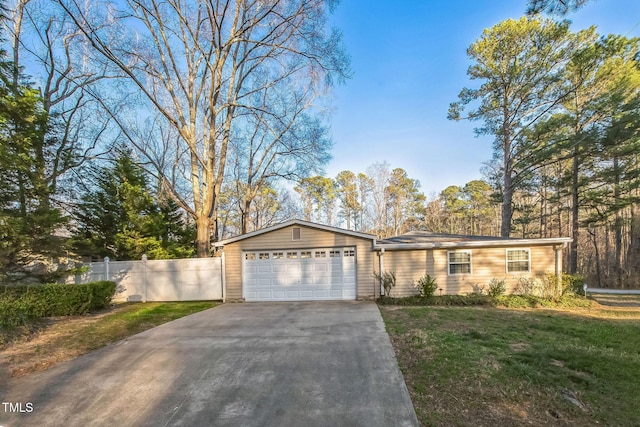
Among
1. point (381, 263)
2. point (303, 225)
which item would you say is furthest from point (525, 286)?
point (303, 225)

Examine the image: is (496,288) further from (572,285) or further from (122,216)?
(122,216)

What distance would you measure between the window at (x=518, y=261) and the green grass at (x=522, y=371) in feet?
12.2

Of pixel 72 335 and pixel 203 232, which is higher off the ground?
pixel 203 232

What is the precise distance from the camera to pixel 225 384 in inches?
139

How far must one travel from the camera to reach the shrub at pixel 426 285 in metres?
9.60

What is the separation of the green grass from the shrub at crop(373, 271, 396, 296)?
3539mm

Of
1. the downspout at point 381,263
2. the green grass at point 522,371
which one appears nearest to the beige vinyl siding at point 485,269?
the downspout at point 381,263

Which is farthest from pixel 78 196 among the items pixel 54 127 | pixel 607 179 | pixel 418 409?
pixel 607 179

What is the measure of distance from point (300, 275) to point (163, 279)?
528 cm

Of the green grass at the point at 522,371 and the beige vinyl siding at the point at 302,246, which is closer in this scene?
the green grass at the point at 522,371

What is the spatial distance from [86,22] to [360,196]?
22699mm

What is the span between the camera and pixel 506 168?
1627cm

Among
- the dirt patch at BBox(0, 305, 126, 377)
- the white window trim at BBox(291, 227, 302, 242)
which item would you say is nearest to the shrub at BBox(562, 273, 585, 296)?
the white window trim at BBox(291, 227, 302, 242)

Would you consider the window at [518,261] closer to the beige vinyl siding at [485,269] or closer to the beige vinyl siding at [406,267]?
the beige vinyl siding at [485,269]
